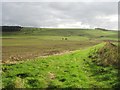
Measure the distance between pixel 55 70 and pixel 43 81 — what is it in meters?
4.93

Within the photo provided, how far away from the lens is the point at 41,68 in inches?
1056

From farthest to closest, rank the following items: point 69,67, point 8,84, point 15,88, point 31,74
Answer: point 69,67, point 31,74, point 8,84, point 15,88

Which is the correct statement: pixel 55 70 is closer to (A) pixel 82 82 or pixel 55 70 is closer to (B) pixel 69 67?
(B) pixel 69 67

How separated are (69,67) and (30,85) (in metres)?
8.44

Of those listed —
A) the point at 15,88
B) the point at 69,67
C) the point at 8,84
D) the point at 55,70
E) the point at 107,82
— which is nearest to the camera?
the point at 15,88

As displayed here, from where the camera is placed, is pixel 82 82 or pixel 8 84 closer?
pixel 8 84

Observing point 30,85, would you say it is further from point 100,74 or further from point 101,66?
point 101,66

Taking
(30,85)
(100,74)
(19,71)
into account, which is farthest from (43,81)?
(100,74)

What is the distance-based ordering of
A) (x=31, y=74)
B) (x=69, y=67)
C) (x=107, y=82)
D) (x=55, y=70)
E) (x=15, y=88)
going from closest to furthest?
(x=15, y=88)
(x=107, y=82)
(x=31, y=74)
(x=55, y=70)
(x=69, y=67)

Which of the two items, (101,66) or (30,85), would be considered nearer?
(30,85)

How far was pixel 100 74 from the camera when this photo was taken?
25.0 metres

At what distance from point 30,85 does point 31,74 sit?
312cm

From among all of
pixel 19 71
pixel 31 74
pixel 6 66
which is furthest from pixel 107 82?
pixel 6 66

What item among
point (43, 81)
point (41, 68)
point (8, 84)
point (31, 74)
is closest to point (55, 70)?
point (41, 68)
